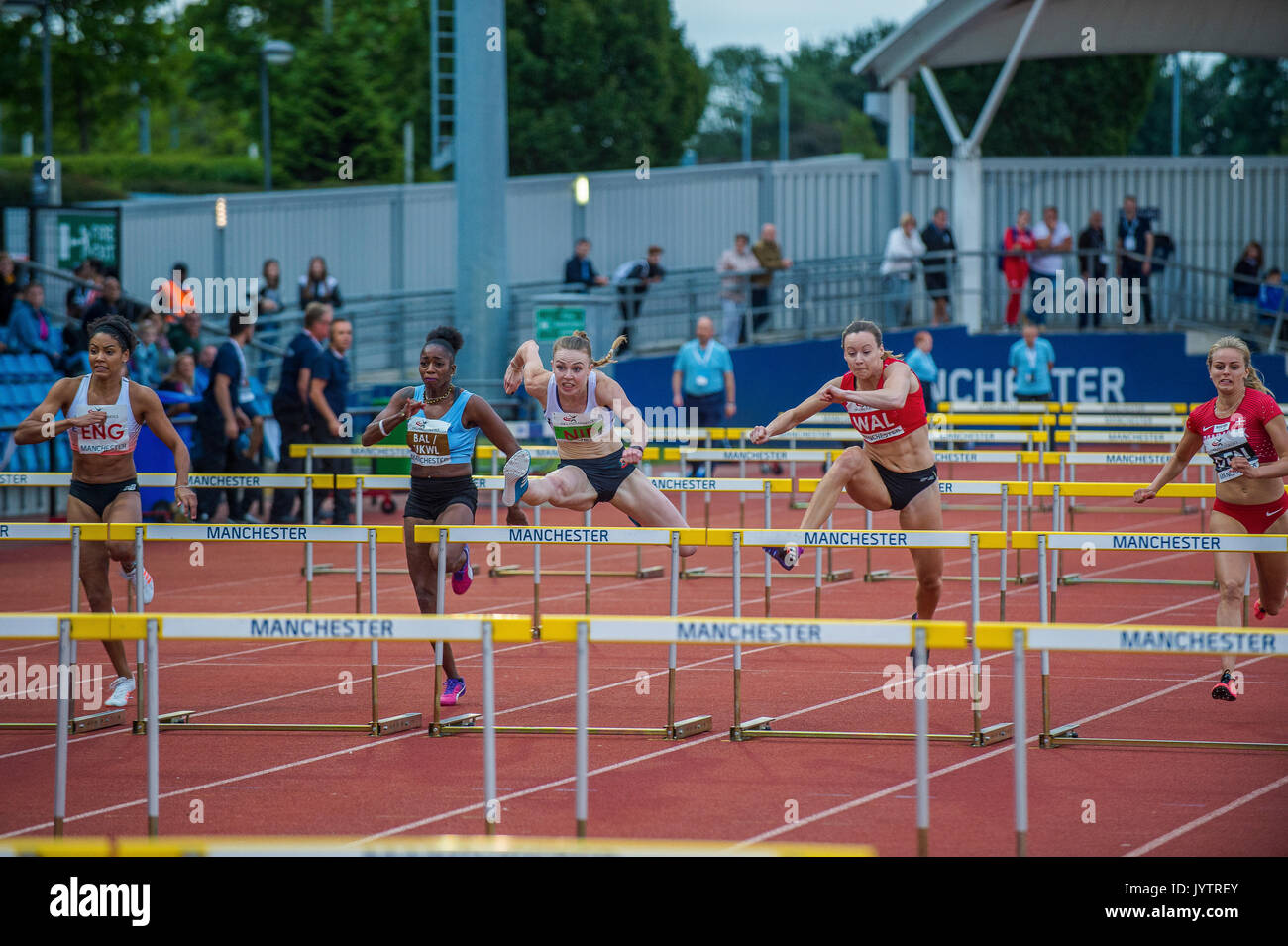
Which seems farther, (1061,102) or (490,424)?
(1061,102)

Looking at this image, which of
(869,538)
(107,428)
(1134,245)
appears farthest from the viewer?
(1134,245)

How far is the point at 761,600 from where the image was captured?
12852 millimetres

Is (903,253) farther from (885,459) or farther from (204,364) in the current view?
(885,459)

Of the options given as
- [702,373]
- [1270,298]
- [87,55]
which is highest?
[87,55]

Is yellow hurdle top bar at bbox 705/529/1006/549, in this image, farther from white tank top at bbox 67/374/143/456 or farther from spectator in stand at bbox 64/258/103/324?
spectator in stand at bbox 64/258/103/324

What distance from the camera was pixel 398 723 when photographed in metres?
8.48

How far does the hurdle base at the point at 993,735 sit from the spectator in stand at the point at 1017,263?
61.6 feet

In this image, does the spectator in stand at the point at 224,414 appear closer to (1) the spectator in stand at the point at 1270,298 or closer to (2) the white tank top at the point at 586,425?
(2) the white tank top at the point at 586,425

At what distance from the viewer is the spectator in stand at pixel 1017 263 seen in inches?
1027

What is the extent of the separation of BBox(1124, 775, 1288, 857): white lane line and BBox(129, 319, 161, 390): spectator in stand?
13.3m

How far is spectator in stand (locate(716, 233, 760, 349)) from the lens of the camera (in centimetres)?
2441

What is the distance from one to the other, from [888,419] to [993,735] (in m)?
2.11

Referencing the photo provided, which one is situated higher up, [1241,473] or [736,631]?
[1241,473]

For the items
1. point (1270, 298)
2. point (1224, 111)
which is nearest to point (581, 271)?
point (1270, 298)
